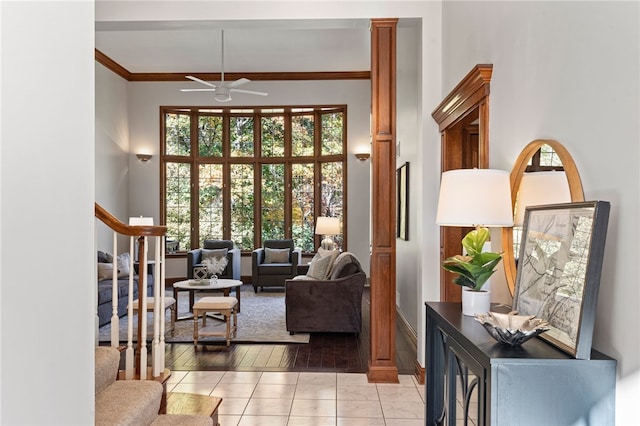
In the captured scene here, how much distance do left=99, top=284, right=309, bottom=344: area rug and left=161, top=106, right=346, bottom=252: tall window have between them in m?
2.12

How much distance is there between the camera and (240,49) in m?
7.92

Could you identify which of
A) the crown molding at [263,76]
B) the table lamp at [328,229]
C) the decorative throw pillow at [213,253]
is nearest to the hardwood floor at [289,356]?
the table lamp at [328,229]

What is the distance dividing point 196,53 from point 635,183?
768cm

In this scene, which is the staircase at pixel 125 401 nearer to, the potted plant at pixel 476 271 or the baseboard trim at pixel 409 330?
the potted plant at pixel 476 271

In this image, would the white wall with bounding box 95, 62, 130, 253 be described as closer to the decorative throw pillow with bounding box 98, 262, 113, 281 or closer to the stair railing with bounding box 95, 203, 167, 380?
the decorative throw pillow with bounding box 98, 262, 113, 281

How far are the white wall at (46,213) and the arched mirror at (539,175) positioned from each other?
1642 mm

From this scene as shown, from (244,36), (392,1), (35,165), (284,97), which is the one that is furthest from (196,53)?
(35,165)

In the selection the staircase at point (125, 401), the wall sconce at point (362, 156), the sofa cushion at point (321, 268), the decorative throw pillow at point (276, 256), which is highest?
the wall sconce at point (362, 156)

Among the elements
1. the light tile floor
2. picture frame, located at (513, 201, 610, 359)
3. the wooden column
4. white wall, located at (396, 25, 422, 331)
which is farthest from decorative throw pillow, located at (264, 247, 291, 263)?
picture frame, located at (513, 201, 610, 359)

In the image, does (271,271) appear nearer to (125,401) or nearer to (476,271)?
(125,401)

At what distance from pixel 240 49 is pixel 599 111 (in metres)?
6.97

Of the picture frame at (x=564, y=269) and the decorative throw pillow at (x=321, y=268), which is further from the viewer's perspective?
the decorative throw pillow at (x=321, y=268)

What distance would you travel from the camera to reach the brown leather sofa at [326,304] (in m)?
5.51

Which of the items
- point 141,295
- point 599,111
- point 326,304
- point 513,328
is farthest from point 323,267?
point 599,111
